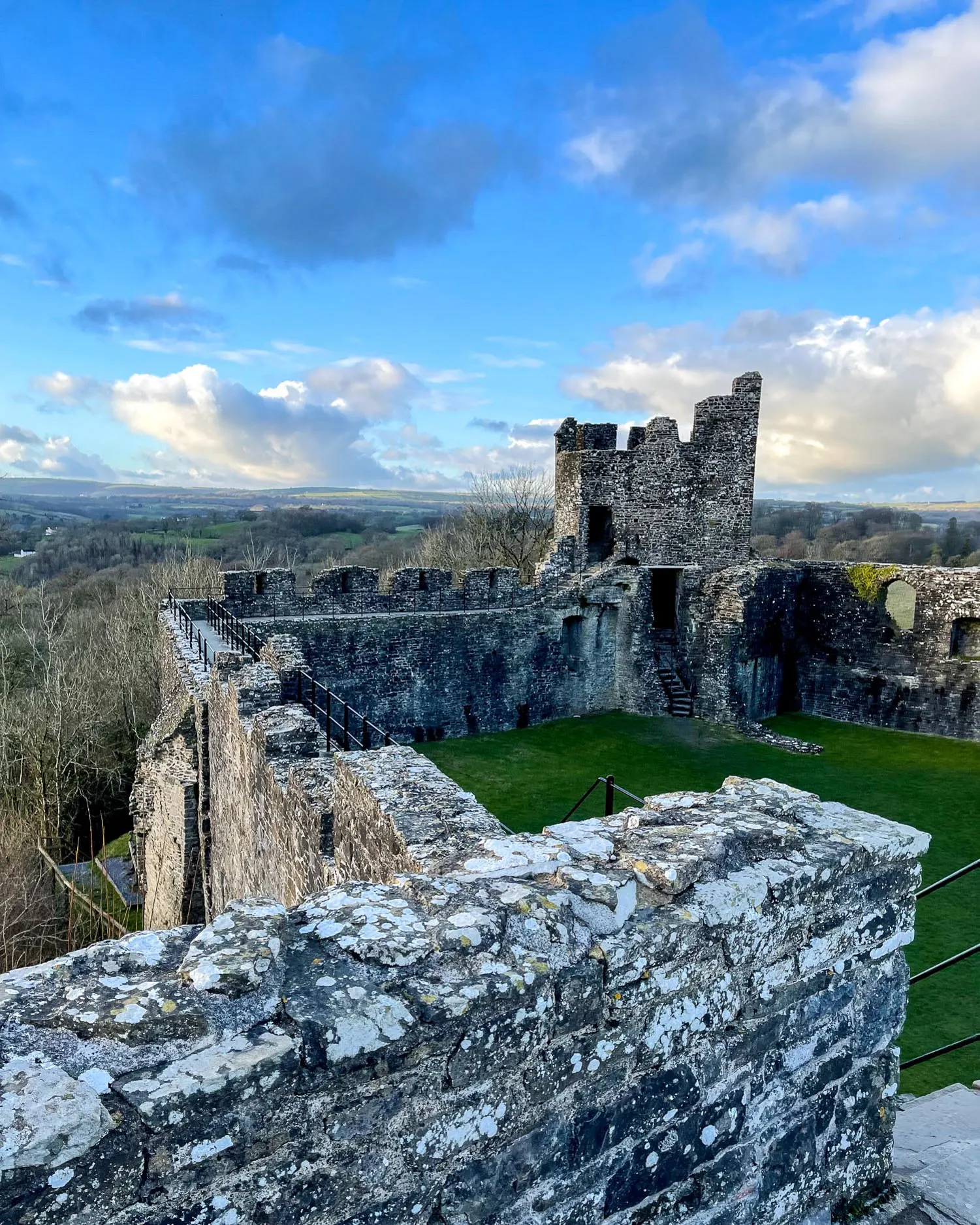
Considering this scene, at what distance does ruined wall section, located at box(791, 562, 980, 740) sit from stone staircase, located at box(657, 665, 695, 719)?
3.49m

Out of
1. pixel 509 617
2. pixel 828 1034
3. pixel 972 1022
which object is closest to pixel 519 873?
pixel 828 1034

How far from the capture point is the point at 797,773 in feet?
48.1

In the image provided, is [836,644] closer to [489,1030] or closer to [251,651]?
[251,651]

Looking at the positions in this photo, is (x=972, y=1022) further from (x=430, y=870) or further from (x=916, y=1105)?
(x=430, y=870)

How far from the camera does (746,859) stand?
2727 millimetres

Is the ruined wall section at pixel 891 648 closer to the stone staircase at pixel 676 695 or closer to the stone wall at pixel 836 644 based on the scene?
the stone wall at pixel 836 644

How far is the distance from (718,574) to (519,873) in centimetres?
1620

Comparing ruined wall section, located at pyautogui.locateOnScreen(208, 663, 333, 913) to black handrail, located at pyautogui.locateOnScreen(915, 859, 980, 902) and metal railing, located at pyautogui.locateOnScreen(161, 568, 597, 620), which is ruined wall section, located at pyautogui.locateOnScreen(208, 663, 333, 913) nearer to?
black handrail, located at pyautogui.locateOnScreen(915, 859, 980, 902)

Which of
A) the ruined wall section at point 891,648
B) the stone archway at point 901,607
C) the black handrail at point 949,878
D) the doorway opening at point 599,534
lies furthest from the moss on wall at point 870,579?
the black handrail at point 949,878

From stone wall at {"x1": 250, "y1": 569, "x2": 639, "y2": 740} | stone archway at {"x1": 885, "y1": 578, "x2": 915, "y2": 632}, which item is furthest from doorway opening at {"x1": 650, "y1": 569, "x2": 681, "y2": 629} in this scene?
stone archway at {"x1": 885, "y1": 578, "x2": 915, "y2": 632}

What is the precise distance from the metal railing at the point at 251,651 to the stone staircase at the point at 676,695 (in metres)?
7.12

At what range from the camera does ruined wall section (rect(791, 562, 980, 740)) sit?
57.4ft

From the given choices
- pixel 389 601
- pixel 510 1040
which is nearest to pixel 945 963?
pixel 510 1040

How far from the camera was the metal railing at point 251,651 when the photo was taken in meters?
10.4
